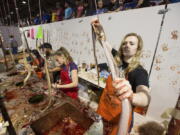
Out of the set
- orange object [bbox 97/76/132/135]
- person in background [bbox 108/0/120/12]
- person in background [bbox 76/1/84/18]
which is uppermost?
person in background [bbox 76/1/84/18]

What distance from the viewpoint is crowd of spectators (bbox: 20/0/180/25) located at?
1.64 m

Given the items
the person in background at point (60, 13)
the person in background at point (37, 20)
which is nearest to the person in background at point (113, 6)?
the person in background at point (60, 13)

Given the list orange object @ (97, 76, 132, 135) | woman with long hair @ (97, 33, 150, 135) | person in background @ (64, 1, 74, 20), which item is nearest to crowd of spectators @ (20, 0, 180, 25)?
person in background @ (64, 1, 74, 20)

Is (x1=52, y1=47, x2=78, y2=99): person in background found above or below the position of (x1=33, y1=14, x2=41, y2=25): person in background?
below

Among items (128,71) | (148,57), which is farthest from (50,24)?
(128,71)

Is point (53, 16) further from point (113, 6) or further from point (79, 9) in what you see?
point (113, 6)

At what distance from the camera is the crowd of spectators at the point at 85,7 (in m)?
1.64

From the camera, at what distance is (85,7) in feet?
7.93

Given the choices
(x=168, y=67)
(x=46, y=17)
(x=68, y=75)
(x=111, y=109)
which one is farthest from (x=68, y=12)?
(x=111, y=109)

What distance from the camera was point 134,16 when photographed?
1.69 metres

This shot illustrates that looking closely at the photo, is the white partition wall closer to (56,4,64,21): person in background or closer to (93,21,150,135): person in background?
(93,21,150,135): person in background

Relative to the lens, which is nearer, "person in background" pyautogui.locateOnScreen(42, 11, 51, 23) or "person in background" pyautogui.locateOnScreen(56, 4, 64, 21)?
"person in background" pyautogui.locateOnScreen(56, 4, 64, 21)

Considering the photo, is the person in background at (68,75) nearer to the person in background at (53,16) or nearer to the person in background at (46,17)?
the person in background at (53,16)

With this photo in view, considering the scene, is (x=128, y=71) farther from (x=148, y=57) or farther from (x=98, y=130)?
(x=148, y=57)
